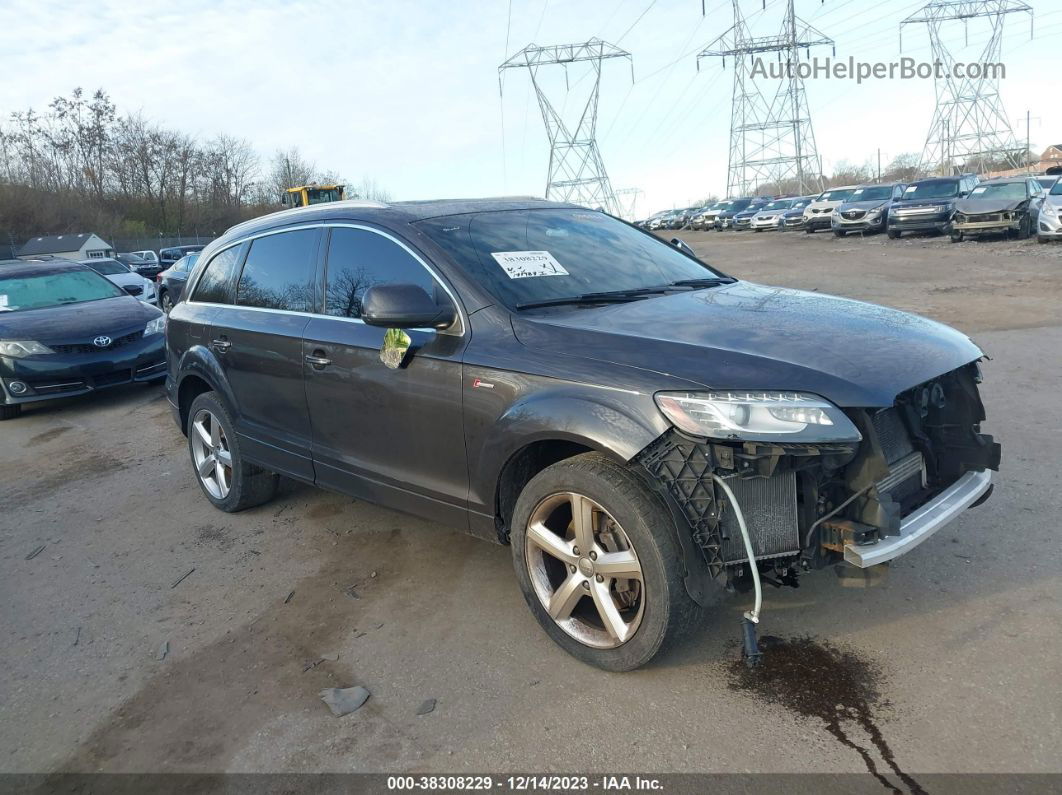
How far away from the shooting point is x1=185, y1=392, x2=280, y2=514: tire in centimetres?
497

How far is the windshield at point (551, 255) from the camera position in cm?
357

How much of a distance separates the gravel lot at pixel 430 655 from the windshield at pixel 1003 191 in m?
18.4

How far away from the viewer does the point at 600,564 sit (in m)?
2.96

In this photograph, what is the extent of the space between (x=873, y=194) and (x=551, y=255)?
27206mm

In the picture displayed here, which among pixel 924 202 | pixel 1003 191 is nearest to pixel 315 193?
pixel 924 202

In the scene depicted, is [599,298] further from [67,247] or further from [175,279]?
[67,247]

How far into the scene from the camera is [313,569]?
13.9 feet

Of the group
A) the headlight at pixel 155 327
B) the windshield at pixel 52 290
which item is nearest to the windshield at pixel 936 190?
the headlight at pixel 155 327

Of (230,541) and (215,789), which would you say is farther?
(230,541)

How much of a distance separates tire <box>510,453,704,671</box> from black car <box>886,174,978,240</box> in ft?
75.9

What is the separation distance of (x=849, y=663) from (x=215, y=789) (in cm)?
229

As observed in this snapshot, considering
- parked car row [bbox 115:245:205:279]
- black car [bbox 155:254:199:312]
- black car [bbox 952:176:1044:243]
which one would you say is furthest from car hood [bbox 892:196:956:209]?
parked car row [bbox 115:245:205:279]

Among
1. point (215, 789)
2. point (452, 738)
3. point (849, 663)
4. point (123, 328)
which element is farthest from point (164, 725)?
point (123, 328)

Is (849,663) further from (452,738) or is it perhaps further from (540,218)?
(540,218)
